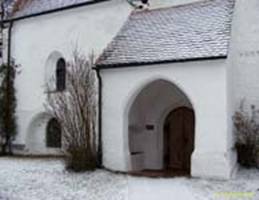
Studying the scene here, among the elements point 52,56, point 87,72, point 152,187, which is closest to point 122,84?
point 87,72

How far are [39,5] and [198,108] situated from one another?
37.4 feet

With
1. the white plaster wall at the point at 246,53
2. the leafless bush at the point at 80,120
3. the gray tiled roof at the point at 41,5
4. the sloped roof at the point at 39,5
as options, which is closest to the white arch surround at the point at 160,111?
the leafless bush at the point at 80,120

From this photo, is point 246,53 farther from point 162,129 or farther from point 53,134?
point 53,134

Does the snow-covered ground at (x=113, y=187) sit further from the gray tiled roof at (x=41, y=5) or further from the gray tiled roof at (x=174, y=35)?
the gray tiled roof at (x=41, y=5)

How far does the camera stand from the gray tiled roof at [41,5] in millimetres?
20548

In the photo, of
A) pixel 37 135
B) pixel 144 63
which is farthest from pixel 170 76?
pixel 37 135

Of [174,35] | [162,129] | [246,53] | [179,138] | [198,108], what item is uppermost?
[174,35]

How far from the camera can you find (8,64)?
75.5 feet

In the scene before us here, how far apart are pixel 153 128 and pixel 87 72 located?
121 inches

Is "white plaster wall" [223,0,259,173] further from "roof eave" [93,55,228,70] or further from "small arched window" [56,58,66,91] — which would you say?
"small arched window" [56,58,66,91]

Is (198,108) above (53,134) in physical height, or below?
above

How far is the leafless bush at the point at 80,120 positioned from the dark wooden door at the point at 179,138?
3.07 m

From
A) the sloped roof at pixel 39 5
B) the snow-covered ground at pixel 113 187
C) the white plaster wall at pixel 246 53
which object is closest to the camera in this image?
the snow-covered ground at pixel 113 187

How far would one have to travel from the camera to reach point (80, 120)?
620 inches
